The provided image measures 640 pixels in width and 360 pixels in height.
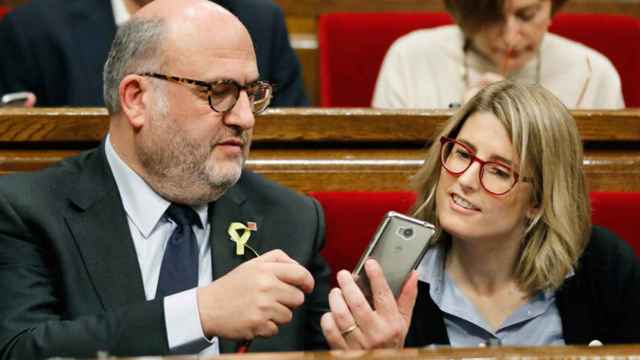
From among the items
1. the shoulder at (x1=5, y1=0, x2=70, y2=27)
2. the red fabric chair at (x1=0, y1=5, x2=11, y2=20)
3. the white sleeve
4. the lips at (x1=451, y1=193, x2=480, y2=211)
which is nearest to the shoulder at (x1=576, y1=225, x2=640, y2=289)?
the lips at (x1=451, y1=193, x2=480, y2=211)

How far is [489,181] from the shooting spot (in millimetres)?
888

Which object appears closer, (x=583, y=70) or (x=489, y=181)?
(x=489, y=181)

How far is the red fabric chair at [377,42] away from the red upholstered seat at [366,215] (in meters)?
0.43

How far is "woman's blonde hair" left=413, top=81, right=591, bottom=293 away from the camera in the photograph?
2.91 feet

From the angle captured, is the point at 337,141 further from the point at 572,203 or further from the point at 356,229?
the point at 572,203

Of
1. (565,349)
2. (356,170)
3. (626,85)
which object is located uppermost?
(565,349)

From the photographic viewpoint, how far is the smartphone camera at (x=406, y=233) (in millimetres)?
705

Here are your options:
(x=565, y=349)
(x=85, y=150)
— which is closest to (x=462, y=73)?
(x=85, y=150)

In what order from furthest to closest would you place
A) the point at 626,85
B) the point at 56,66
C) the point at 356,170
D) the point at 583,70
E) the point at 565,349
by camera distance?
the point at 626,85
the point at 583,70
the point at 56,66
the point at 356,170
the point at 565,349

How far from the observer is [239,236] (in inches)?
34.4

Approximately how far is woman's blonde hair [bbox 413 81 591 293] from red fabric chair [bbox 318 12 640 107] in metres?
0.48

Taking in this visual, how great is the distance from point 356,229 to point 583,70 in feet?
1.69

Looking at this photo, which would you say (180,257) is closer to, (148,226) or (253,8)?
(148,226)

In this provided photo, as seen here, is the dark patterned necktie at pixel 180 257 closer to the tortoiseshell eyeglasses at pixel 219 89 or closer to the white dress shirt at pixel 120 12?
the tortoiseshell eyeglasses at pixel 219 89
